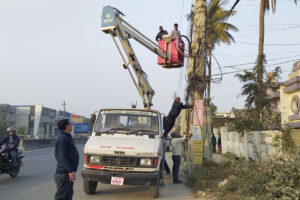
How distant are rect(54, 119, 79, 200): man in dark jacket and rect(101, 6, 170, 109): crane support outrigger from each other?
188 inches

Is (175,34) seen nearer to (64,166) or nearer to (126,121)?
(126,121)

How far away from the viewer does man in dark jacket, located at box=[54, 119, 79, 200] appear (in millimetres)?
4344

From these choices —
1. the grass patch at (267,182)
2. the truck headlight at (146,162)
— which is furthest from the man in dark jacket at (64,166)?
the grass patch at (267,182)

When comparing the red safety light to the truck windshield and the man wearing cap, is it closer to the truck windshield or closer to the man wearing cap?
the man wearing cap

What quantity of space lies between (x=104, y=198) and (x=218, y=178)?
3283 mm

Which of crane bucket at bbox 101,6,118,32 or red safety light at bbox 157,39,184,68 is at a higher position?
crane bucket at bbox 101,6,118,32

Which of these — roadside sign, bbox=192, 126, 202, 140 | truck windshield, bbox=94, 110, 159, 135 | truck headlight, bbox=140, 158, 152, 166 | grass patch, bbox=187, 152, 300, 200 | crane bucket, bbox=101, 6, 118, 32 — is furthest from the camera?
roadside sign, bbox=192, 126, 202, 140

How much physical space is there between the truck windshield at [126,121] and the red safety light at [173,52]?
115 inches

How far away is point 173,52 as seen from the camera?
10.0 m

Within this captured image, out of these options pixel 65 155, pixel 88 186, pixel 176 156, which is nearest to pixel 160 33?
pixel 176 156

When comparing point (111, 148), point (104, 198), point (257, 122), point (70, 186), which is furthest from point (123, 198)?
point (257, 122)

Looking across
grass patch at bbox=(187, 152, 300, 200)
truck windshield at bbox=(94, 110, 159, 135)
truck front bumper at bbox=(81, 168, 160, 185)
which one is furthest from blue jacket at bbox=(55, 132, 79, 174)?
grass patch at bbox=(187, 152, 300, 200)

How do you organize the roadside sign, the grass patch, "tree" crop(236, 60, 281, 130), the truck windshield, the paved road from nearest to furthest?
the grass patch < the paved road < the truck windshield < the roadside sign < "tree" crop(236, 60, 281, 130)

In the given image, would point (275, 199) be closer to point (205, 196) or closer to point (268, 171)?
point (268, 171)
